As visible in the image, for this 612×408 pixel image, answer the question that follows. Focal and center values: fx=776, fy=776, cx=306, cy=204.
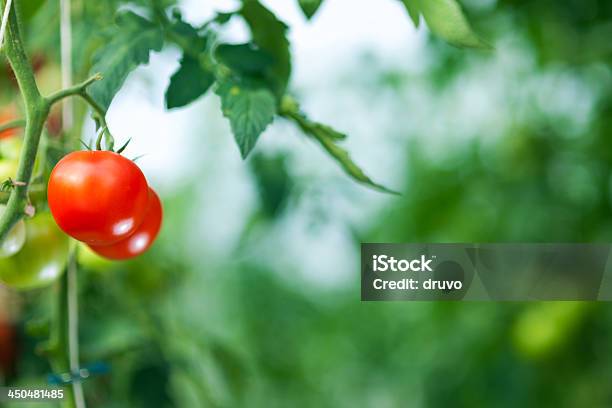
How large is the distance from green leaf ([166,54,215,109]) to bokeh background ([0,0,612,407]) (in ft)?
0.66

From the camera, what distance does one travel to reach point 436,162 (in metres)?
1.52

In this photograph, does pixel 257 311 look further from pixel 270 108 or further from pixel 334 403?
pixel 270 108

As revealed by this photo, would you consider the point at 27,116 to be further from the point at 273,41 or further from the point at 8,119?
the point at 8,119

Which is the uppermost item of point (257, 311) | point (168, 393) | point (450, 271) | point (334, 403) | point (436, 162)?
point (450, 271)

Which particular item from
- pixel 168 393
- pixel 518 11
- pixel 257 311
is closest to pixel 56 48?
pixel 168 393

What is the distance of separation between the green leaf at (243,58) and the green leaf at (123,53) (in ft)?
0.12

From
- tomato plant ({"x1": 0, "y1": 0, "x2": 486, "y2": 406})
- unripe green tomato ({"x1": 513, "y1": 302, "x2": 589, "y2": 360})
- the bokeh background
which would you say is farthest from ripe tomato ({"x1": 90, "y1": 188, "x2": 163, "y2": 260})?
unripe green tomato ({"x1": 513, "y1": 302, "x2": 589, "y2": 360})

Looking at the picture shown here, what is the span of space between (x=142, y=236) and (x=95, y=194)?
68 mm

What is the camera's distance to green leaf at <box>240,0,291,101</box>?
401 millimetres

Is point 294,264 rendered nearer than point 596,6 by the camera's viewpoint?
No

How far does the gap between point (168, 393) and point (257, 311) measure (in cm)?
111

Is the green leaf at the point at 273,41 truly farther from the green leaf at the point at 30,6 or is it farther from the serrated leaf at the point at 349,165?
the green leaf at the point at 30,6

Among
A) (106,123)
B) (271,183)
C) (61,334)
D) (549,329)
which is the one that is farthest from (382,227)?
(106,123)

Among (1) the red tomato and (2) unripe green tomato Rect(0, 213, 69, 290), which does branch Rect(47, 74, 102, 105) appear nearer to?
(2) unripe green tomato Rect(0, 213, 69, 290)
